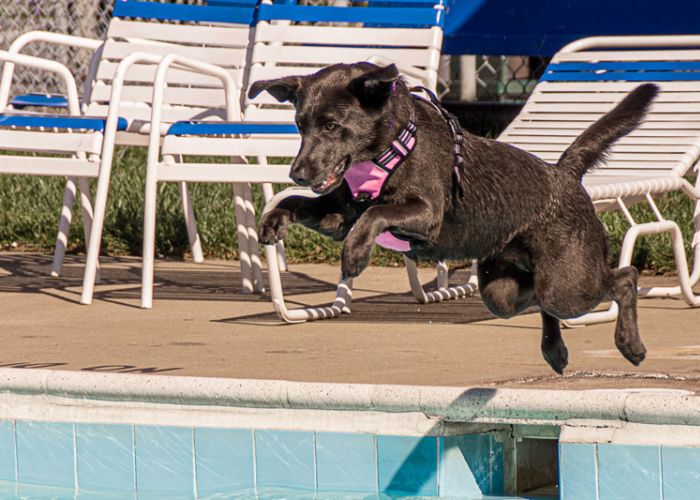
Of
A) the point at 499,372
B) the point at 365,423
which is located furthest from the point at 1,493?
the point at 499,372

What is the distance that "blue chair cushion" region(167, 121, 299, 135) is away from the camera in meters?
5.76

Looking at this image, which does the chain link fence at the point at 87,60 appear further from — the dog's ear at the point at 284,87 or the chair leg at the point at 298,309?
the dog's ear at the point at 284,87

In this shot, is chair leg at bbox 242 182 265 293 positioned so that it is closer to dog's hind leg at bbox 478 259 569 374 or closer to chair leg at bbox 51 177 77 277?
chair leg at bbox 51 177 77 277

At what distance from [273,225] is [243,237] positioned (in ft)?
11.4

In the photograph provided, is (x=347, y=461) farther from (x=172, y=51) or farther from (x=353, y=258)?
(x=172, y=51)

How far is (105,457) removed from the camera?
435cm

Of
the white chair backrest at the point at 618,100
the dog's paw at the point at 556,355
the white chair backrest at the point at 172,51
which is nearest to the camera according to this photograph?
the dog's paw at the point at 556,355

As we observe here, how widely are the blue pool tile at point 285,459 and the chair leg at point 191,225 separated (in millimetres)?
3348

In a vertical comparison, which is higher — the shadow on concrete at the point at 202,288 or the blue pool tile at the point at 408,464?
the shadow on concrete at the point at 202,288

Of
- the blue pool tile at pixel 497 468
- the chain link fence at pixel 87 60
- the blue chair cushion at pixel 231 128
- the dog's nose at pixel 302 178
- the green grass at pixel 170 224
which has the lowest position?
the blue pool tile at pixel 497 468

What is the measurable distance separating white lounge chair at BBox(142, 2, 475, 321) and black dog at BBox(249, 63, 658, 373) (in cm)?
216

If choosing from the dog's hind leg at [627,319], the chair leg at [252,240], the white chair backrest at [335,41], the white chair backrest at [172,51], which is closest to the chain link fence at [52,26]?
the white chair backrest at [172,51]

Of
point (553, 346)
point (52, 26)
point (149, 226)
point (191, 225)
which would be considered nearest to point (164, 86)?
point (149, 226)

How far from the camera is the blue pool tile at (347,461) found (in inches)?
159
